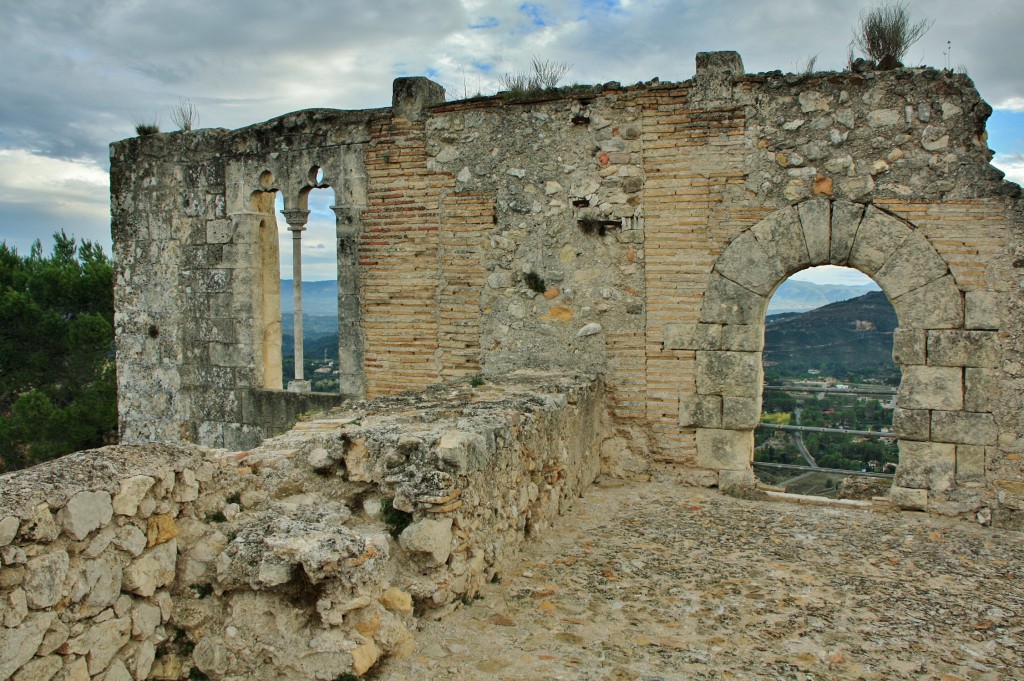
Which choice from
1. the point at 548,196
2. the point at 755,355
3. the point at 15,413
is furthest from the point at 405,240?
the point at 15,413

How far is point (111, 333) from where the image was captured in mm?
14000

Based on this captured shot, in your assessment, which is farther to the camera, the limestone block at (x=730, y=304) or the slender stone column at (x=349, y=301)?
the slender stone column at (x=349, y=301)

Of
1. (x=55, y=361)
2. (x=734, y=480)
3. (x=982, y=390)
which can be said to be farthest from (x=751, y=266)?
(x=55, y=361)

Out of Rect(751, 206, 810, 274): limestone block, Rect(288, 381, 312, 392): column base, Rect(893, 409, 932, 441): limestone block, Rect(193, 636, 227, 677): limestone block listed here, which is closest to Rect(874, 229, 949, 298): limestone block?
Rect(751, 206, 810, 274): limestone block

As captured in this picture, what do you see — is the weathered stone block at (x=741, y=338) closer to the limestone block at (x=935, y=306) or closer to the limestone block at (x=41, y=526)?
the limestone block at (x=935, y=306)

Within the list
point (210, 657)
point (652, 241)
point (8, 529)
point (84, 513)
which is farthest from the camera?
point (652, 241)

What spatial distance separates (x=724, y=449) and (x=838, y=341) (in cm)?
839

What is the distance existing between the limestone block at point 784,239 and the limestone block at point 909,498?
1.77 metres

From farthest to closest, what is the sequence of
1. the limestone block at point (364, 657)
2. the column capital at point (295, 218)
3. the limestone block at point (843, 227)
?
the column capital at point (295, 218) < the limestone block at point (843, 227) < the limestone block at point (364, 657)

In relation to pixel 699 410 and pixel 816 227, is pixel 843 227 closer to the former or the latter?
pixel 816 227

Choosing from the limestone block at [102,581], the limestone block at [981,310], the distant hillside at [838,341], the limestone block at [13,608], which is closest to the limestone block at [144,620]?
the limestone block at [102,581]

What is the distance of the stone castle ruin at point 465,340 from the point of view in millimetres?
2898

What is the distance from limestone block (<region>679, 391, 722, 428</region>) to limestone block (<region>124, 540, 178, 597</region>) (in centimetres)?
433

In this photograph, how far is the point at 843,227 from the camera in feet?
19.5
